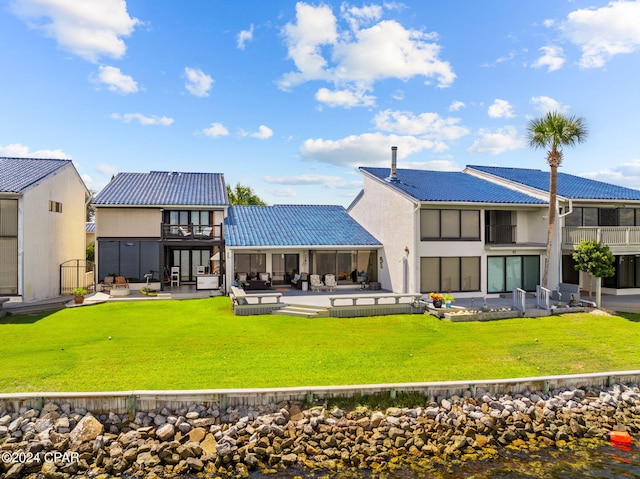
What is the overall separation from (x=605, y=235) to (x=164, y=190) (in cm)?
2714

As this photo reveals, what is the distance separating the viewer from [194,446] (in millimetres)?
9805

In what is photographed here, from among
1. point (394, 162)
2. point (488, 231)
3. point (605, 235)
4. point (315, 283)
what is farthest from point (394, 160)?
point (605, 235)

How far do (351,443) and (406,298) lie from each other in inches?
449

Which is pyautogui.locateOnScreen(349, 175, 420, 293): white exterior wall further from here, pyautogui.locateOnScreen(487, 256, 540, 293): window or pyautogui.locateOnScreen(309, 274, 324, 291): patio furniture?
pyautogui.locateOnScreen(487, 256, 540, 293): window

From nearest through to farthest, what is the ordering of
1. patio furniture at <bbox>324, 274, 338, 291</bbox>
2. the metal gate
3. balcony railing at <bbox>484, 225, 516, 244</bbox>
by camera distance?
balcony railing at <bbox>484, 225, 516, 244</bbox>
patio furniture at <bbox>324, 274, 338, 291</bbox>
the metal gate

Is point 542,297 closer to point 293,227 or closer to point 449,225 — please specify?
point 449,225

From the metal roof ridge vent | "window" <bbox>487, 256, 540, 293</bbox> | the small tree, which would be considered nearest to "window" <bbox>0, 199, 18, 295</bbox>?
the metal roof ridge vent

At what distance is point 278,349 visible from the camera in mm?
14250

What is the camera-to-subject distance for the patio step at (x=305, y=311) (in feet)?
63.1

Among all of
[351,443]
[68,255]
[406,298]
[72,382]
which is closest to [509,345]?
[406,298]

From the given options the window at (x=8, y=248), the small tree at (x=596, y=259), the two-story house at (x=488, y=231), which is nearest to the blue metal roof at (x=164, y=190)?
the window at (x=8, y=248)

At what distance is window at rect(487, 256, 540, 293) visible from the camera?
24.0m

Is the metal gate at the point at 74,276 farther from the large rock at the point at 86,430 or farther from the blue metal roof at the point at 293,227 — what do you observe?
the large rock at the point at 86,430

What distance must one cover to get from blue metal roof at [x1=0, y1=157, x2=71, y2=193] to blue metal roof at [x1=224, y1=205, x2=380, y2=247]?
10386 millimetres
